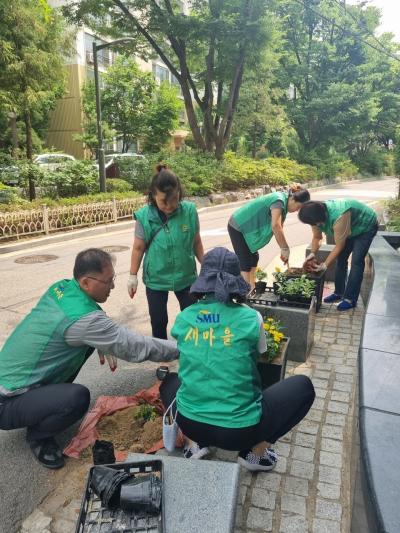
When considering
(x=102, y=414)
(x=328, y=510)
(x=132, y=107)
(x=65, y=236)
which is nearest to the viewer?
(x=328, y=510)

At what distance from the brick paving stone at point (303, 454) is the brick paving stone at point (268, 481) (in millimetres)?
267

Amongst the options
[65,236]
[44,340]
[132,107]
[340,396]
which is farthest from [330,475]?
[132,107]

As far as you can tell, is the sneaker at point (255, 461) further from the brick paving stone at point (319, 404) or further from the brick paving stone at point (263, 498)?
the brick paving stone at point (319, 404)

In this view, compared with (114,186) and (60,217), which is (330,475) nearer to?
(60,217)

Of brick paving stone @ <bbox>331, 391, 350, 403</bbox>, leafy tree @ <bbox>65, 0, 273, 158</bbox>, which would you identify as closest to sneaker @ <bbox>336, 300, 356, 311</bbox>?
brick paving stone @ <bbox>331, 391, 350, 403</bbox>

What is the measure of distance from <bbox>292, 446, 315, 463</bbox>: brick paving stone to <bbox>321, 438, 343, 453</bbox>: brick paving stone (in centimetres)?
11

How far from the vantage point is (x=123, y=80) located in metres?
26.8

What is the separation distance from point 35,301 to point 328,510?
541cm

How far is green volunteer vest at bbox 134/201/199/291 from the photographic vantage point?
395 centimetres

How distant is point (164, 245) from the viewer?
3.93m

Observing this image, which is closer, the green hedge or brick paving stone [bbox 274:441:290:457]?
brick paving stone [bbox 274:441:290:457]

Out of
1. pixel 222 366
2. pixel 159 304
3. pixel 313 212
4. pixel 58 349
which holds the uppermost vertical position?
pixel 313 212

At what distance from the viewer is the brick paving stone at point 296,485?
8.66ft

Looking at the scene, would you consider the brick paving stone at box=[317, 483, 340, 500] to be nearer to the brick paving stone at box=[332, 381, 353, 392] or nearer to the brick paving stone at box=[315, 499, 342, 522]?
the brick paving stone at box=[315, 499, 342, 522]
